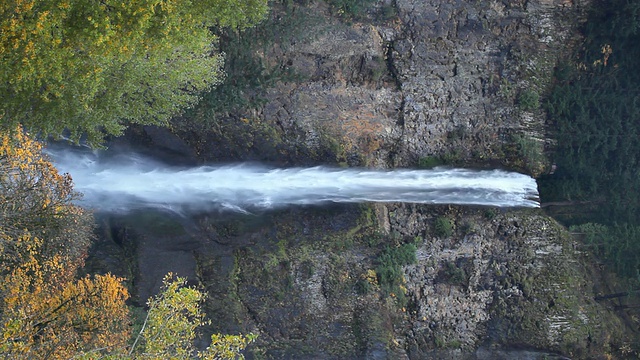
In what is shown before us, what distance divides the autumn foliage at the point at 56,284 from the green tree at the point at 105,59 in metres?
1.04

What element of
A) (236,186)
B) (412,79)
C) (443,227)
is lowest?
(443,227)

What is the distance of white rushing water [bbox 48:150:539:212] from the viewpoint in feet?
57.5

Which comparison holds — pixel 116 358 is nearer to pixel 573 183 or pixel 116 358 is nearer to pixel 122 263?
pixel 122 263

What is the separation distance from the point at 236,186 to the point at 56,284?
4986 millimetres

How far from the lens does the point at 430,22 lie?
17719 mm

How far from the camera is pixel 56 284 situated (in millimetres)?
15258

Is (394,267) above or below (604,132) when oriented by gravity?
below

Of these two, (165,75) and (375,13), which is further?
(375,13)

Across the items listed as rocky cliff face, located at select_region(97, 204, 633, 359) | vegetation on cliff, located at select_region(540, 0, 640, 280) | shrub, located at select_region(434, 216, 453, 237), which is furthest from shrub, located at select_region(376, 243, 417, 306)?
vegetation on cliff, located at select_region(540, 0, 640, 280)

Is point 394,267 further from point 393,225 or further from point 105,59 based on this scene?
point 105,59

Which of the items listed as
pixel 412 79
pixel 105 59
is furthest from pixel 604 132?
pixel 105 59

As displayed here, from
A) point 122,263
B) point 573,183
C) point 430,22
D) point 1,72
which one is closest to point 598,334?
point 573,183

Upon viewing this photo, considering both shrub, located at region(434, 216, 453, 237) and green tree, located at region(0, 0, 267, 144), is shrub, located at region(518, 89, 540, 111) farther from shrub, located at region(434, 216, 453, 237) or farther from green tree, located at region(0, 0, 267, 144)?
green tree, located at region(0, 0, 267, 144)

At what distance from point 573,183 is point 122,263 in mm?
11994
